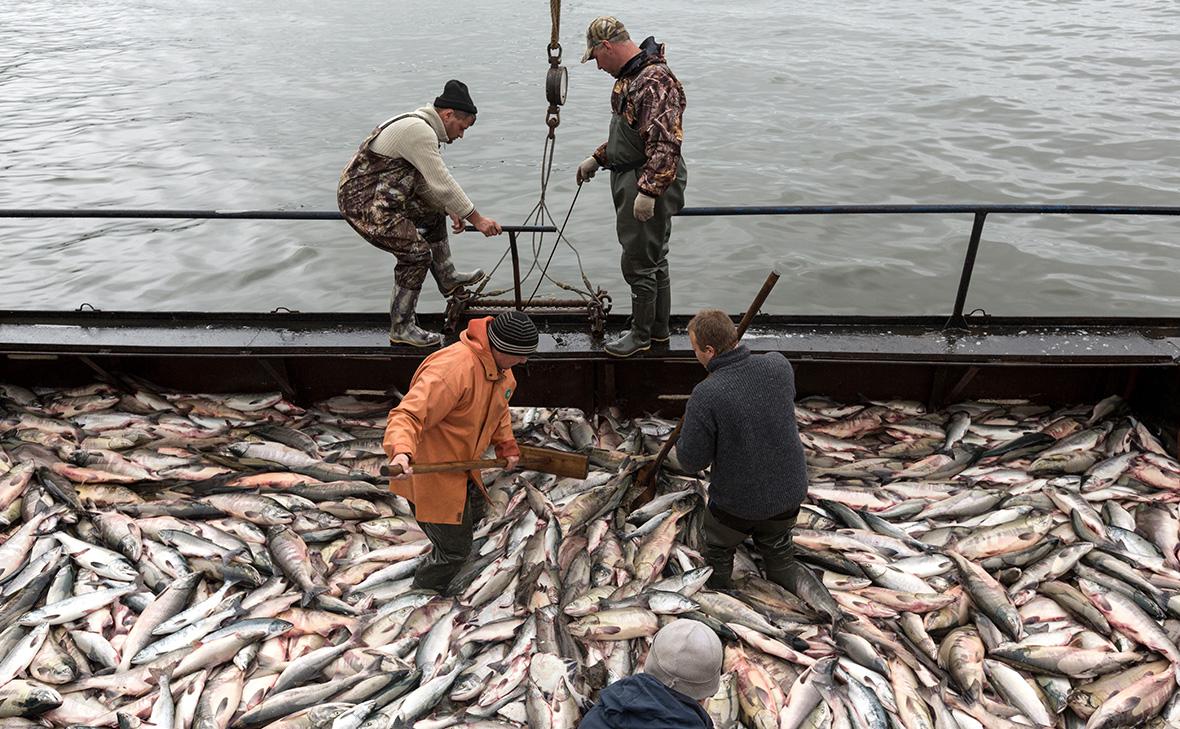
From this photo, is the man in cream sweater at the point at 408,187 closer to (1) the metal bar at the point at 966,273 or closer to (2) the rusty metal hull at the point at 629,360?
(2) the rusty metal hull at the point at 629,360

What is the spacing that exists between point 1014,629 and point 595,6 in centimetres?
3148

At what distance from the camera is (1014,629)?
15.4ft

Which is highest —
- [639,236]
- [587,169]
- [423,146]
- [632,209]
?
[423,146]

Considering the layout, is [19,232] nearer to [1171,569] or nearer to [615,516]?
[615,516]

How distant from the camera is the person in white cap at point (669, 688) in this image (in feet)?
8.87

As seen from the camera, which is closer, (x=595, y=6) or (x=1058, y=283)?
(x=1058, y=283)

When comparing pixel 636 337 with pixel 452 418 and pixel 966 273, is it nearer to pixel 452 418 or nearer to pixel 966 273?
pixel 452 418

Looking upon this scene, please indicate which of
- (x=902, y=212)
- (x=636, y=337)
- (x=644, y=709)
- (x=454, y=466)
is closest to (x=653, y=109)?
(x=636, y=337)

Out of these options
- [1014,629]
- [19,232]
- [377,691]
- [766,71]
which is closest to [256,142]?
[19,232]

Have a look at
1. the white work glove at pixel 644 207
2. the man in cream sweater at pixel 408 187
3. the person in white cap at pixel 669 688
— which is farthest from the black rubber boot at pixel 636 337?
the person in white cap at pixel 669 688

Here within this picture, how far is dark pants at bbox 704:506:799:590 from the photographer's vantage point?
15.4ft

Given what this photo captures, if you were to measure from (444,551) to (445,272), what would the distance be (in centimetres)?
239

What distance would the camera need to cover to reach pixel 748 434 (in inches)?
169

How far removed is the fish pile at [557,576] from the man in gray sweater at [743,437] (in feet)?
2.12
